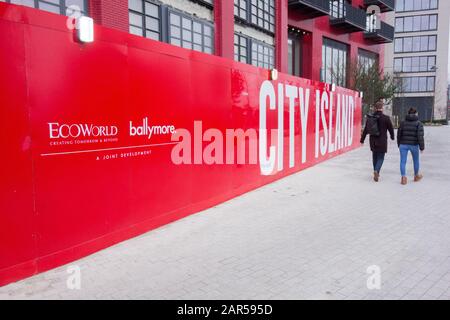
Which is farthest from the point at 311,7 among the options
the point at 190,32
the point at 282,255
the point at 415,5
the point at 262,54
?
the point at 415,5

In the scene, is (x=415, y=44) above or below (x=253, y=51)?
above

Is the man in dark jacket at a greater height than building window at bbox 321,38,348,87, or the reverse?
building window at bbox 321,38,348,87

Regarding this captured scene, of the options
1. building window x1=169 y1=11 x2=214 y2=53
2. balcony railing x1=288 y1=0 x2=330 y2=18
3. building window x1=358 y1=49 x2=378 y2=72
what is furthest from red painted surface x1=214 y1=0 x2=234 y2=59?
building window x1=358 y1=49 x2=378 y2=72

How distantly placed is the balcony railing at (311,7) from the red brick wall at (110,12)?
13905 millimetres

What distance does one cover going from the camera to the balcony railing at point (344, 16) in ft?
89.5

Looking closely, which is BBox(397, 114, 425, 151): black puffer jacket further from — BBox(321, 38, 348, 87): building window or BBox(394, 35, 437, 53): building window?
BBox(394, 35, 437, 53): building window

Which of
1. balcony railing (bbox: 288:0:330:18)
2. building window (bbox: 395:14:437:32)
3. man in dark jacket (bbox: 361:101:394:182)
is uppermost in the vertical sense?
building window (bbox: 395:14:437:32)

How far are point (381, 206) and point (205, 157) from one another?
11.2 ft

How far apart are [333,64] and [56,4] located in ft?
76.1

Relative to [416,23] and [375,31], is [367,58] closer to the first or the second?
[375,31]

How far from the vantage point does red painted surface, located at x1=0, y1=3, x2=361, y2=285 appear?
3.89m

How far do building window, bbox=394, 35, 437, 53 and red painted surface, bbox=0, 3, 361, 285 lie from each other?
214 ft

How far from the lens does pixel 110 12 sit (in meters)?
11.0
